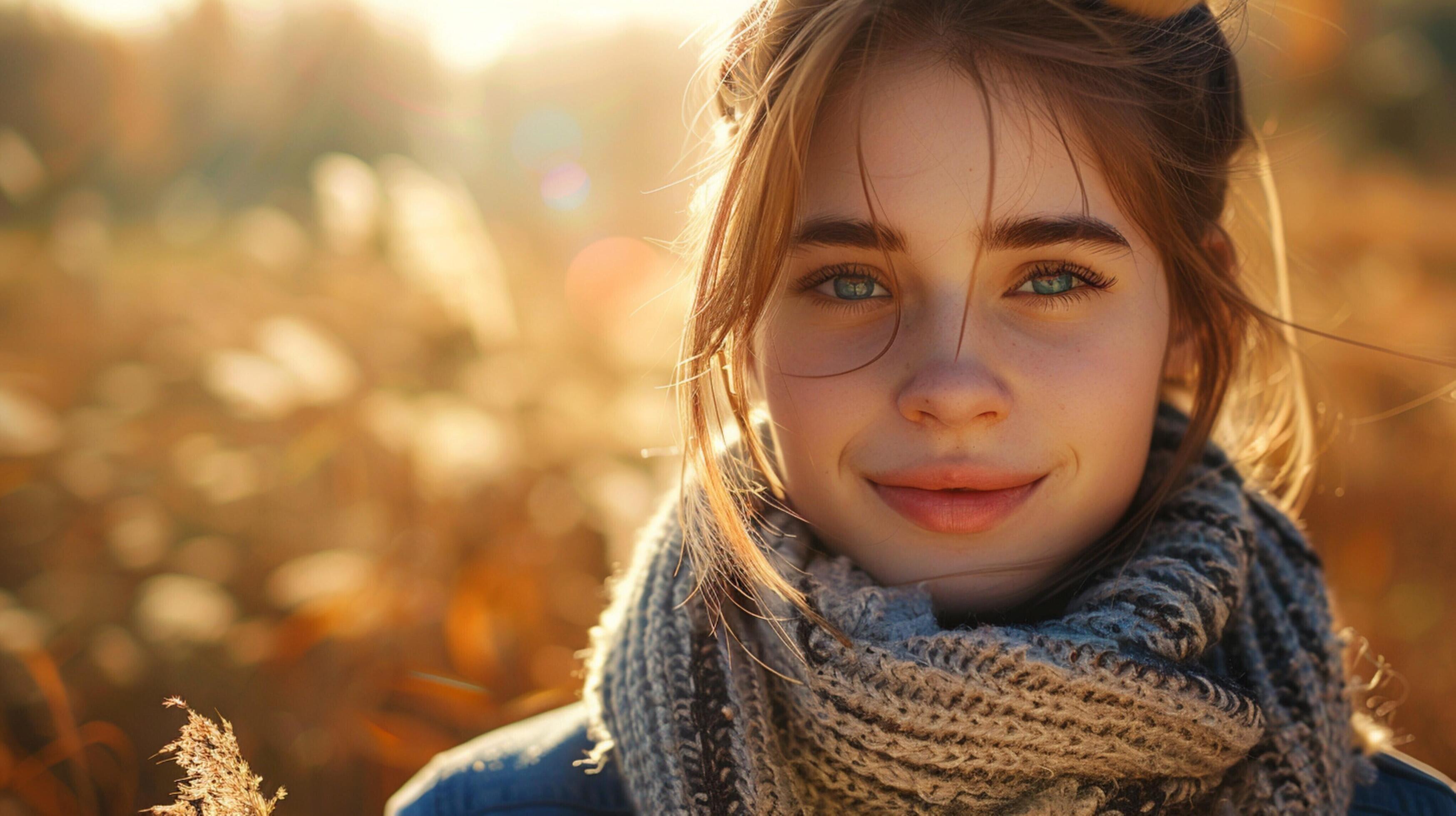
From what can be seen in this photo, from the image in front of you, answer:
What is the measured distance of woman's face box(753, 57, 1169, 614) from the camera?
1.12m

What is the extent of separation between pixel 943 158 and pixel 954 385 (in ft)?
0.90

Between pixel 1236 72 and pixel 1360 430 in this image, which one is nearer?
pixel 1236 72

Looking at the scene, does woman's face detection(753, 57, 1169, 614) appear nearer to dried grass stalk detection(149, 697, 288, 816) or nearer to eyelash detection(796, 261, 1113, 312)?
eyelash detection(796, 261, 1113, 312)

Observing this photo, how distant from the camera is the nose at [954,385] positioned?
3.58 ft

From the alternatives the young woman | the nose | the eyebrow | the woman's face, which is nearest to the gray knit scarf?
A: the young woman

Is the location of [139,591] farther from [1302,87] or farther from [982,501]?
[1302,87]

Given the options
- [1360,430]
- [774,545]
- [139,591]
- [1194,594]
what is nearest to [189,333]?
[139,591]

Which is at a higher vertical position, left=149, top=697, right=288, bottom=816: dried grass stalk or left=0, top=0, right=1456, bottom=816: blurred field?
left=0, top=0, right=1456, bottom=816: blurred field

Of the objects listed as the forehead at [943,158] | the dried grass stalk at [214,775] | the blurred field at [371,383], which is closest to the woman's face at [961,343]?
the forehead at [943,158]

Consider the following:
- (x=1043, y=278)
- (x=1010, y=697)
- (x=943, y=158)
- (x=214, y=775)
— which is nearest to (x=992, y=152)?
(x=943, y=158)

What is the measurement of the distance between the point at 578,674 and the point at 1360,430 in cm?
254

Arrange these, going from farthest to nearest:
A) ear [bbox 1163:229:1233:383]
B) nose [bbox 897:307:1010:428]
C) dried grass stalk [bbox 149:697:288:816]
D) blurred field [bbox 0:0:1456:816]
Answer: blurred field [bbox 0:0:1456:816]
ear [bbox 1163:229:1233:383]
nose [bbox 897:307:1010:428]
dried grass stalk [bbox 149:697:288:816]

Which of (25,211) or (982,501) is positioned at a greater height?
(25,211)

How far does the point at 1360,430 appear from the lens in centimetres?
287
